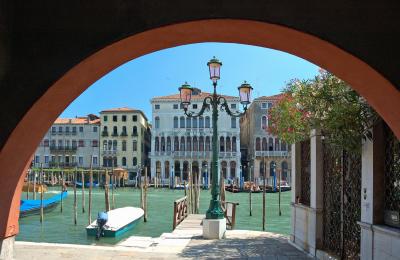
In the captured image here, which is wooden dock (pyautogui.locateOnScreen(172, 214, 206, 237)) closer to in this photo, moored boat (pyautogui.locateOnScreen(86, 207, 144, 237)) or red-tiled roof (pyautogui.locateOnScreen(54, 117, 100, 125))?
moored boat (pyautogui.locateOnScreen(86, 207, 144, 237))

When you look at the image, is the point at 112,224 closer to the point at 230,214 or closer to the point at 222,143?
the point at 230,214

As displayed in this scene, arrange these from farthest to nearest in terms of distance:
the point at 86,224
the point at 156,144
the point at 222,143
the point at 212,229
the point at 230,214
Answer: the point at 156,144
the point at 222,143
the point at 86,224
the point at 230,214
the point at 212,229

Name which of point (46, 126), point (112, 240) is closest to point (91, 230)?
point (112, 240)

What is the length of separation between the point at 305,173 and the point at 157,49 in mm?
5548

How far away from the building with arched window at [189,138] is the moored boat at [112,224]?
40.2 m

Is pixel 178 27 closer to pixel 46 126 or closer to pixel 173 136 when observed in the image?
pixel 46 126

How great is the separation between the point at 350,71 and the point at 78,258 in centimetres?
509

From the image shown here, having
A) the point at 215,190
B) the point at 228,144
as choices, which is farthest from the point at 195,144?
the point at 215,190

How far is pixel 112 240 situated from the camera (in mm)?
17016

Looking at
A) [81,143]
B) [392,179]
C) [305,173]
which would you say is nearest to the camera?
[392,179]

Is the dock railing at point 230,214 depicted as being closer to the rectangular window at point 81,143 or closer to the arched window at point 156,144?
the arched window at point 156,144

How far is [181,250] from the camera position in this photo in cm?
846

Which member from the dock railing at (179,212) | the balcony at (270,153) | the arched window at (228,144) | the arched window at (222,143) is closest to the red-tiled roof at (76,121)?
the arched window at (222,143)

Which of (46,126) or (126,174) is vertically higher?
(46,126)
